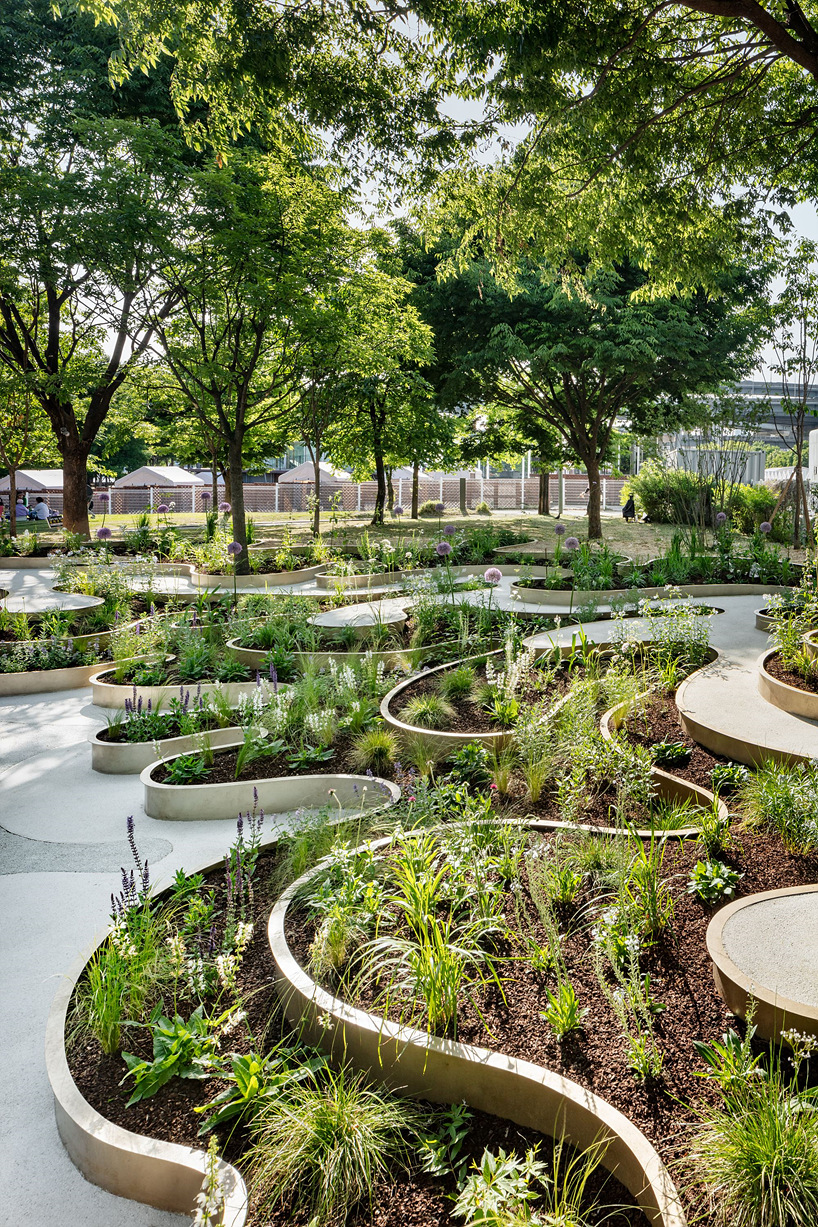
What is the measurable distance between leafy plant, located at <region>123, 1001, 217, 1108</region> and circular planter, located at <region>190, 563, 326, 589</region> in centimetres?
845

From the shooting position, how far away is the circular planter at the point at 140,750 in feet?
17.3

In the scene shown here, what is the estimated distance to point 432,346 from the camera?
1608 cm

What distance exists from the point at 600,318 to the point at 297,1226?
1427cm

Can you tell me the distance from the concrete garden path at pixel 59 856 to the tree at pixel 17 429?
10.0m

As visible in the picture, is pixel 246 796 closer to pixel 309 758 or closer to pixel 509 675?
pixel 309 758

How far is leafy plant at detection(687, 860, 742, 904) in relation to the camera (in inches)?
115

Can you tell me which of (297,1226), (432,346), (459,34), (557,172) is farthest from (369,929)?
(432,346)

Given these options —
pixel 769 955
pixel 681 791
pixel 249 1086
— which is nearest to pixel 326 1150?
pixel 249 1086

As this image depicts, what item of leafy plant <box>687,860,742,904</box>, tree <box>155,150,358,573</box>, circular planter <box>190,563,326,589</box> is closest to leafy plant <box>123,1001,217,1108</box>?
leafy plant <box>687,860,742,904</box>

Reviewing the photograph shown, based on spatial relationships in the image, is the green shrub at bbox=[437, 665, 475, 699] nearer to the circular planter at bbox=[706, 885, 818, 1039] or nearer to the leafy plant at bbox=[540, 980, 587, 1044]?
the circular planter at bbox=[706, 885, 818, 1039]

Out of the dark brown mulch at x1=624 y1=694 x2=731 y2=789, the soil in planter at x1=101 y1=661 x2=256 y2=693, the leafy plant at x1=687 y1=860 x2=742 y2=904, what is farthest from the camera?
the soil in planter at x1=101 y1=661 x2=256 y2=693

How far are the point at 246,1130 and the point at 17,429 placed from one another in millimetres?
18661

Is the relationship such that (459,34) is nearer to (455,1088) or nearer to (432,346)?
(455,1088)

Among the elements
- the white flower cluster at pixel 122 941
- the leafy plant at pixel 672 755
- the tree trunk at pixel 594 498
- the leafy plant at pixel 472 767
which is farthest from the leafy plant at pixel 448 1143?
the tree trunk at pixel 594 498
